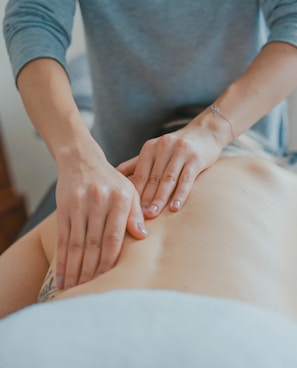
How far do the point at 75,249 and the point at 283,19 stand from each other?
0.69 metres

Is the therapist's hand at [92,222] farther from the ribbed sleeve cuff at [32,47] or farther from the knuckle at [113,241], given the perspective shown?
the ribbed sleeve cuff at [32,47]

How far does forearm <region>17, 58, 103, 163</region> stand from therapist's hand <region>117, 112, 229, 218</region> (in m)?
0.11

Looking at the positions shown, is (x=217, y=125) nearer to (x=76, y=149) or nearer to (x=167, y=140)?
(x=167, y=140)

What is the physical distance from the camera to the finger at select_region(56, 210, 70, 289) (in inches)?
31.6

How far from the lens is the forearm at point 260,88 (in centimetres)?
105

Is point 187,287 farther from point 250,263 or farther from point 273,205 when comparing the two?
point 273,205

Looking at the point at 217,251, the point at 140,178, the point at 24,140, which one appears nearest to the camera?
the point at 217,251

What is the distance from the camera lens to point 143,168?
0.93m

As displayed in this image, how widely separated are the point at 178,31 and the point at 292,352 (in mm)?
881

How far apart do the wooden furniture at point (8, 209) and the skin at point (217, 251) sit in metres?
1.24

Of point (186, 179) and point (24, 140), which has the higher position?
point (186, 179)

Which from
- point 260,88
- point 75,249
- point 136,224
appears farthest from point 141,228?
point 260,88

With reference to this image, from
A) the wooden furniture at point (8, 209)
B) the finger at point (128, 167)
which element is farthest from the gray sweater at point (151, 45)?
the wooden furniture at point (8, 209)

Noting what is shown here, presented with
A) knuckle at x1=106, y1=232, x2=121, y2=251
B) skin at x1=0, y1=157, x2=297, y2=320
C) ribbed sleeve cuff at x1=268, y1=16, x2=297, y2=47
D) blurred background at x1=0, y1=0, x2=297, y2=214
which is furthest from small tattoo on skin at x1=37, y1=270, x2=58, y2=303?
blurred background at x1=0, y1=0, x2=297, y2=214
